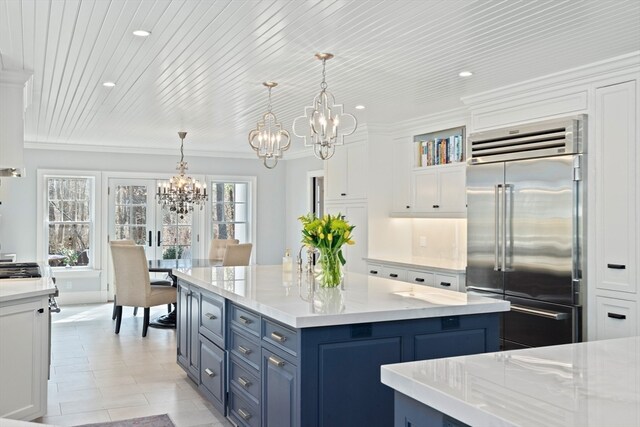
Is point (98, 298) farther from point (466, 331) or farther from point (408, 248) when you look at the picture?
point (466, 331)

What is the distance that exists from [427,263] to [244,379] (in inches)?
128

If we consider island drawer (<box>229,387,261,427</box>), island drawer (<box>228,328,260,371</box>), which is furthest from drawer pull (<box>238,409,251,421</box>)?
island drawer (<box>228,328,260,371</box>)

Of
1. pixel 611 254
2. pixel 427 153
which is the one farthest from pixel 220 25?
pixel 427 153

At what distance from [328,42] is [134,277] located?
401 cm

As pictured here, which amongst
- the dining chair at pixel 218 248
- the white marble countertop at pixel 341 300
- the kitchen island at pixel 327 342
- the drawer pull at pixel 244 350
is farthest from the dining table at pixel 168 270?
the drawer pull at pixel 244 350

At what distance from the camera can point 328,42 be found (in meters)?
3.69

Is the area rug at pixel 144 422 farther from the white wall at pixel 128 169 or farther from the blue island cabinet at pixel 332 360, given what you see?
the white wall at pixel 128 169

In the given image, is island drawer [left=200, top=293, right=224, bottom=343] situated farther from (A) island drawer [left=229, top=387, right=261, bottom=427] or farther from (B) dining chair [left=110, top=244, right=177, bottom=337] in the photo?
(B) dining chair [left=110, top=244, right=177, bottom=337]

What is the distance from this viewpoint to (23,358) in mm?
3527

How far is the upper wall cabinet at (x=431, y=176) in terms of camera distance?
605 centimetres

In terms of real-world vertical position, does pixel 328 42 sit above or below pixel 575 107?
above

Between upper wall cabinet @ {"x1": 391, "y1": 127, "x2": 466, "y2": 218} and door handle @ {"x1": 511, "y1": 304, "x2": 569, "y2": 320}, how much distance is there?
1401mm

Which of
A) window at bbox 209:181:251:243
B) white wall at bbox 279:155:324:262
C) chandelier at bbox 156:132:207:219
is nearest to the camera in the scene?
chandelier at bbox 156:132:207:219

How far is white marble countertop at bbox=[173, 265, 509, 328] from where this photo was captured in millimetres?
2705
